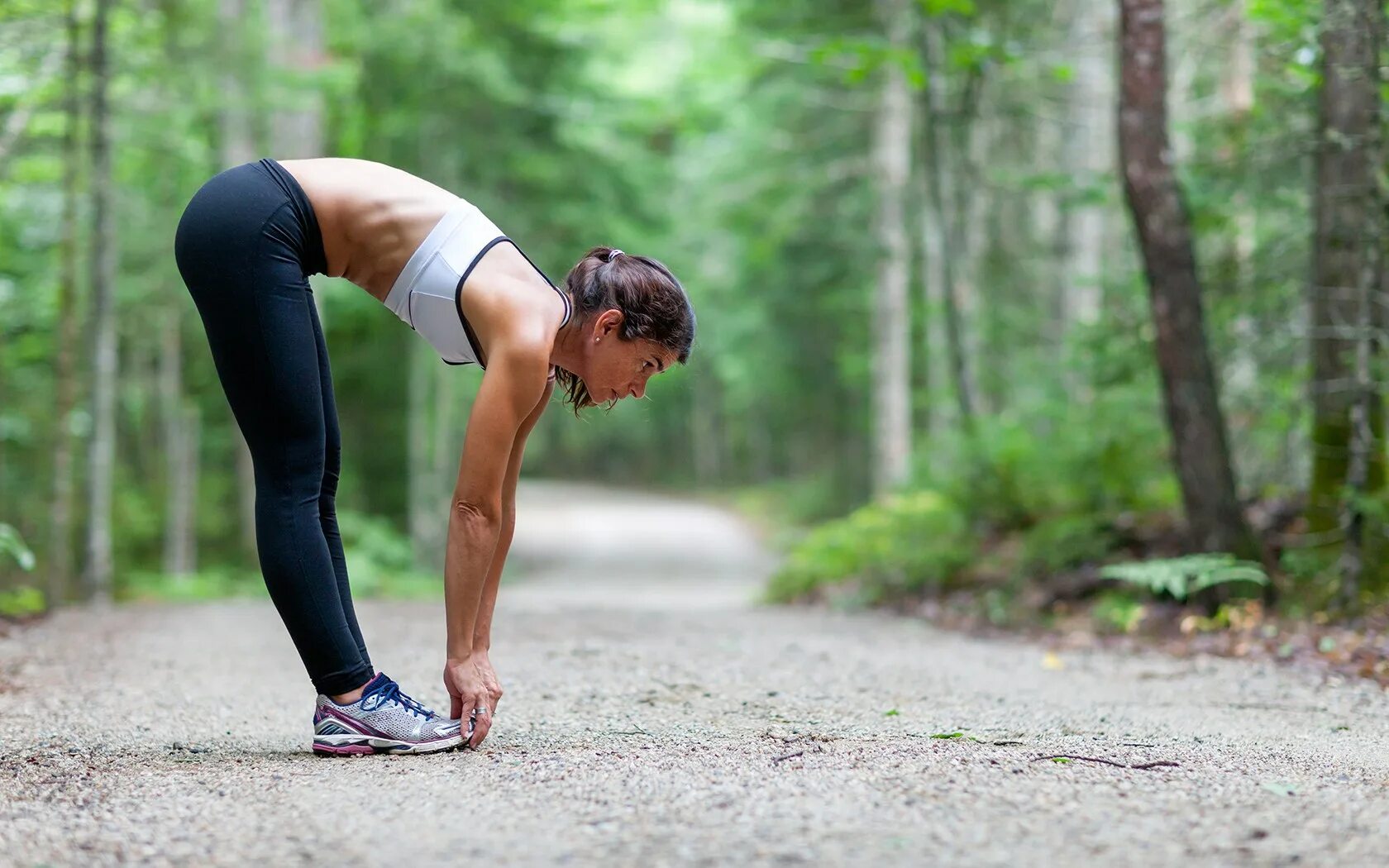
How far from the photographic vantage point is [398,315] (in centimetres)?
291

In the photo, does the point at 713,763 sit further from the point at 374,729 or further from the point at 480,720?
the point at 374,729

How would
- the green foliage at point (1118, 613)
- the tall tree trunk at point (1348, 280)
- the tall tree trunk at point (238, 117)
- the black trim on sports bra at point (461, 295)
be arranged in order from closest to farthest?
1. the black trim on sports bra at point (461, 295)
2. the tall tree trunk at point (1348, 280)
3. the green foliage at point (1118, 613)
4. the tall tree trunk at point (238, 117)

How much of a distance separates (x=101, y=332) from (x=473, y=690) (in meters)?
8.25

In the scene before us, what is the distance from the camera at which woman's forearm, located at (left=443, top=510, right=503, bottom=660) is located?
9.75 feet

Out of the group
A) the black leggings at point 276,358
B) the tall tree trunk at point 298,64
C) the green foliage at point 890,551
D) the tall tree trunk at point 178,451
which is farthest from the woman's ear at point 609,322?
the tall tree trunk at point 178,451

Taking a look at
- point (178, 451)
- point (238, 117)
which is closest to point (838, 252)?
point (238, 117)

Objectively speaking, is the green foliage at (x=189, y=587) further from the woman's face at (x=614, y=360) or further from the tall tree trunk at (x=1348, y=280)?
the tall tree trunk at (x=1348, y=280)

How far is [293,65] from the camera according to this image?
11.3 metres

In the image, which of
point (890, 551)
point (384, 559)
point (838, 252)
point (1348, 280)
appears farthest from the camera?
point (838, 252)

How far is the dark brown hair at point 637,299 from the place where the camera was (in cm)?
309

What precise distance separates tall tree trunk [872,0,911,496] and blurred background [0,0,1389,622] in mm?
75

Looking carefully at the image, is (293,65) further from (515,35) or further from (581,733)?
(581,733)

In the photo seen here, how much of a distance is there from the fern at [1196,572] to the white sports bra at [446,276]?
4465 mm

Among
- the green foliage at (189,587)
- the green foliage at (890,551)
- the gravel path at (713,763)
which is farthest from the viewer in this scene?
the green foliage at (189,587)
